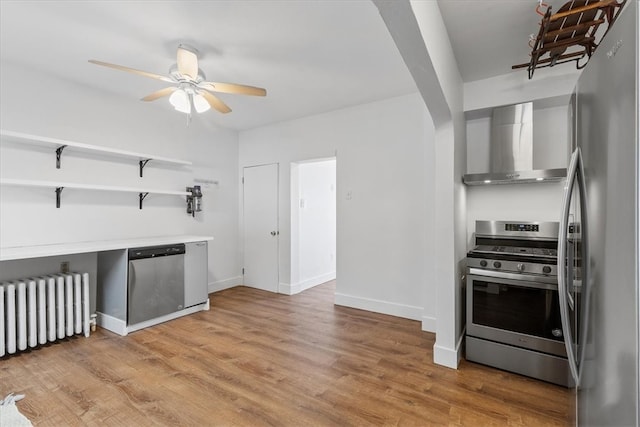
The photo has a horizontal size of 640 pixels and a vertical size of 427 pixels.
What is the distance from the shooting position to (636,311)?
0.77 m

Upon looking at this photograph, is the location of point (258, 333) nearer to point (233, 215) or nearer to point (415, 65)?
point (233, 215)

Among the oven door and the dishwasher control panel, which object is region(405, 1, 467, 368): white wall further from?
the dishwasher control panel

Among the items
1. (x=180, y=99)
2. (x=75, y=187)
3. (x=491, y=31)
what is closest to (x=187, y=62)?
(x=180, y=99)

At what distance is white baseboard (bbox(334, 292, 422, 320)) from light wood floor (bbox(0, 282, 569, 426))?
23 cm

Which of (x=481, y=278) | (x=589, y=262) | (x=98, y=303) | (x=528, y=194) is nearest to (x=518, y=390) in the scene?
(x=481, y=278)

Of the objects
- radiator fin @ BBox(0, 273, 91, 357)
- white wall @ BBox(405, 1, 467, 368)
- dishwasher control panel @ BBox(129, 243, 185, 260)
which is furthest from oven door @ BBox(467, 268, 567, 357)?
radiator fin @ BBox(0, 273, 91, 357)

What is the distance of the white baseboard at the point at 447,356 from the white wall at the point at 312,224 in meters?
2.56

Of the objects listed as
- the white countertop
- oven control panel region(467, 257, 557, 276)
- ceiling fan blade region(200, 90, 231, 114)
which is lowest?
oven control panel region(467, 257, 557, 276)

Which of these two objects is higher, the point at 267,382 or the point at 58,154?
the point at 58,154

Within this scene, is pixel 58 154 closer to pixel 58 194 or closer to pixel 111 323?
pixel 58 194

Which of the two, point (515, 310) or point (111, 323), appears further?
point (111, 323)

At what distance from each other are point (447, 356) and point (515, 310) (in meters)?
0.66

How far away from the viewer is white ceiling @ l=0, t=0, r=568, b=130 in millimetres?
2057

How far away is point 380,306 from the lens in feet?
12.4
